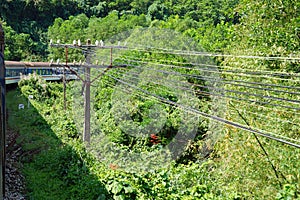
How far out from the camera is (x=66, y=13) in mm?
33750

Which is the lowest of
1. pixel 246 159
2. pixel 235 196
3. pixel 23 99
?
pixel 23 99

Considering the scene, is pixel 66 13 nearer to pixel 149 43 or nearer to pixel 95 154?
pixel 149 43

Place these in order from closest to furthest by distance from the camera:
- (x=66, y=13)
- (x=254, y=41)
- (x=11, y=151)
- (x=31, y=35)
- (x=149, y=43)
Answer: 1. (x=254, y=41)
2. (x=11, y=151)
3. (x=149, y=43)
4. (x=31, y=35)
5. (x=66, y=13)

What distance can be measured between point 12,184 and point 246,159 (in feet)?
13.4

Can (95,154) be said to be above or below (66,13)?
below

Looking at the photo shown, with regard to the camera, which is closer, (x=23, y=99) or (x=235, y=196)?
(x=235, y=196)

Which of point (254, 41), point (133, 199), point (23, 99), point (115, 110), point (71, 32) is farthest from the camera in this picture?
point (71, 32)

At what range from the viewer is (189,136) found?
9.76 metres

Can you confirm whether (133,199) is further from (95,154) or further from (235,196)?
(95,154)

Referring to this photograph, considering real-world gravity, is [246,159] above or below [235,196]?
above

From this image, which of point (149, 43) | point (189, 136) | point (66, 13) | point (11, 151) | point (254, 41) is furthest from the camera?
point (66, 13)

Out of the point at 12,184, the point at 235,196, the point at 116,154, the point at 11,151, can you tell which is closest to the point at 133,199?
the point at 235,196

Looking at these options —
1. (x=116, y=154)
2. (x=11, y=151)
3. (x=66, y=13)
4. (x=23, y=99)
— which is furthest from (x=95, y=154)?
(x=66, y=13)

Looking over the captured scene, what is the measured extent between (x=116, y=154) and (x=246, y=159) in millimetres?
3960
